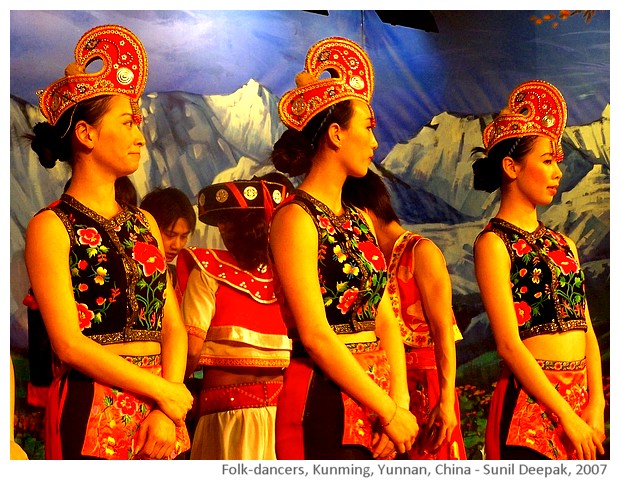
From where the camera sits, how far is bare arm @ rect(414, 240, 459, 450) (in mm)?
4566

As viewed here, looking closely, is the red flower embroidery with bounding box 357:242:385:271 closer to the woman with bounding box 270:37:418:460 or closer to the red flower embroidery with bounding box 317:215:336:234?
the woman with bounding box 270:37:418:460

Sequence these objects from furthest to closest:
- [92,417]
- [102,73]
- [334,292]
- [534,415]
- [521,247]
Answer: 1. [521,247]
2. [534,415]
3. [102,73]
4. [334,292]
5. [92,417]

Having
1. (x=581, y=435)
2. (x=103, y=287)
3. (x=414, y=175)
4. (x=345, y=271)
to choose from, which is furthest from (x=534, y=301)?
(x=103, y=287)

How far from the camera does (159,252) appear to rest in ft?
14.1

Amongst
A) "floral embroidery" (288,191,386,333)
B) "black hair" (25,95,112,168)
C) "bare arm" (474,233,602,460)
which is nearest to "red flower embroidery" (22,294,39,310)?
"black hair" (25,95,112,168)

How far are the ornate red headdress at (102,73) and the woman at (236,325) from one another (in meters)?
0.55

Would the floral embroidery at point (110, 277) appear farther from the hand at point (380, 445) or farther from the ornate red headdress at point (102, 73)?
the hand at point (380, 445)

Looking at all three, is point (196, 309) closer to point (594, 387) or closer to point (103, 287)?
point (103, 287)

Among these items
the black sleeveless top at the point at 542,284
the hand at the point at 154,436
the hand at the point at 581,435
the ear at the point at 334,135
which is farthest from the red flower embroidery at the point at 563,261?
the hand at the point at 154,436

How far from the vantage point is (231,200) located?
15.1 ft

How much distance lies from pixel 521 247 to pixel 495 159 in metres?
0.39

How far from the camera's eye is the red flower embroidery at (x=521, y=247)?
4.58 metres

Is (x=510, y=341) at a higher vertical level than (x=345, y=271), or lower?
lower
